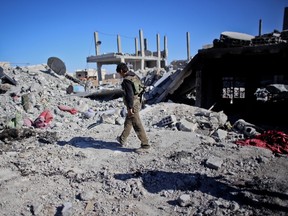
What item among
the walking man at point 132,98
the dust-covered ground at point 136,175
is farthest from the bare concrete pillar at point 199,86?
the walking man at point 132,98

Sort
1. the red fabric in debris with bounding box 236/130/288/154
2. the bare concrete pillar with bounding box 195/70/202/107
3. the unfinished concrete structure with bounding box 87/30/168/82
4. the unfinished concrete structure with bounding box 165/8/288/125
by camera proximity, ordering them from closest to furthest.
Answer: the red fabric in debris with bounding box 236/130/288/154
the unfinished concrete structure with bounding box 165/8/288/125
the bare concrete pillar with bounding box 195/70/202/107
the unfinished concrete structure with bounding box 87/30/168/82

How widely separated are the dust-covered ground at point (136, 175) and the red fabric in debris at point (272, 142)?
0.49 m

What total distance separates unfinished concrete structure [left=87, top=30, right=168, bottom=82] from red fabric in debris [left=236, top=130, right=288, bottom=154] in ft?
60.6

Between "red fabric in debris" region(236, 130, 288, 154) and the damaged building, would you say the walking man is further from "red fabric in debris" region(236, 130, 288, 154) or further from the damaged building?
the damaged building

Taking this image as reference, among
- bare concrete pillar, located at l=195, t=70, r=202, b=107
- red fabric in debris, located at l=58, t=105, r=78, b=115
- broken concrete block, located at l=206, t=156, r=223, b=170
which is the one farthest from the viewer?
red fabric in debris, located at l=58, t=105, r=78, b=115

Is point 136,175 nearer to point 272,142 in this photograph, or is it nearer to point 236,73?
point 272,142

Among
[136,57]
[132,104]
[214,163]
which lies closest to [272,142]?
[214,163]

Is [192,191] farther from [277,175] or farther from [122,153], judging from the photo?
[122,153]

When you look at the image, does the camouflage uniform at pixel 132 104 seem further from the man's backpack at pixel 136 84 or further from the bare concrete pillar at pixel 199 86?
the bare concrete pillar at pixel 199 86

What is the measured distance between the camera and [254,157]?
4465mm

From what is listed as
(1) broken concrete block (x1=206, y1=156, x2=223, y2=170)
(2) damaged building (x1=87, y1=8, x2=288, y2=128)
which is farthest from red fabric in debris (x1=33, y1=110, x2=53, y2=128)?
(1) broken concrete block (x1=206, y1=156, x2=223, y2=170)

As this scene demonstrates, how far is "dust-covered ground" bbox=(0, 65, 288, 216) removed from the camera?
10.4ft

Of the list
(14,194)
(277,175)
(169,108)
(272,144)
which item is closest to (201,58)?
(169,108)

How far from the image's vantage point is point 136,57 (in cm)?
2588
